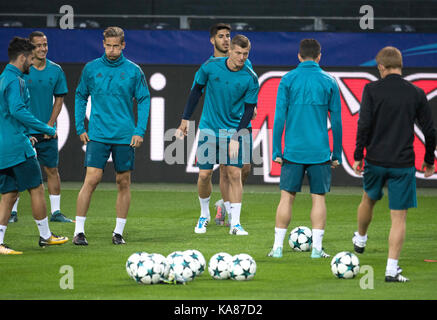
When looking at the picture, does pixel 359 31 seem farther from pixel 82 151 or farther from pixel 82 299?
pixel 82 299

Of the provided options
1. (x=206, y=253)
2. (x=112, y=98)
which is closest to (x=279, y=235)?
(x=206, y=253)

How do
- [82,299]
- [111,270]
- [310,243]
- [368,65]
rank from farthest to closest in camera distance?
1. [368,65]
2. [310,243]
3. [111,270]
4. [82,299]

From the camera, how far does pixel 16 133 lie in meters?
8.59

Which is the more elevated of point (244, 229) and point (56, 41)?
point (56, 41)

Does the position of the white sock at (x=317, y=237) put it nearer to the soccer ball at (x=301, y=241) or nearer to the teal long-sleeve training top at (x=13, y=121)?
the soccer ball at (x=301, y=241)

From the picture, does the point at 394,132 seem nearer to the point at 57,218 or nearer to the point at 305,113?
the point at 305,113

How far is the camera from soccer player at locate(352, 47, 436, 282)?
712 centimetres

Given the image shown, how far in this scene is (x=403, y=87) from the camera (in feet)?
23.4

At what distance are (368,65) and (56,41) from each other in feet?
20.8

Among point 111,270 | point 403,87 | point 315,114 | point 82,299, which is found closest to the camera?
point 82,299

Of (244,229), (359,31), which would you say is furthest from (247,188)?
(244,229)

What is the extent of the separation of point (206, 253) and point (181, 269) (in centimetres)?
173

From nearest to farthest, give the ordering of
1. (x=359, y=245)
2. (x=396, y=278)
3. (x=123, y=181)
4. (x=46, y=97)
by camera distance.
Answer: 1. (x=396, y=278)
2. (x=359, y=245)
3. (x=123, y=181)
4. (x=46, y=97)

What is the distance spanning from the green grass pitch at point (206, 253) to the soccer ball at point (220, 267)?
0.24ft
